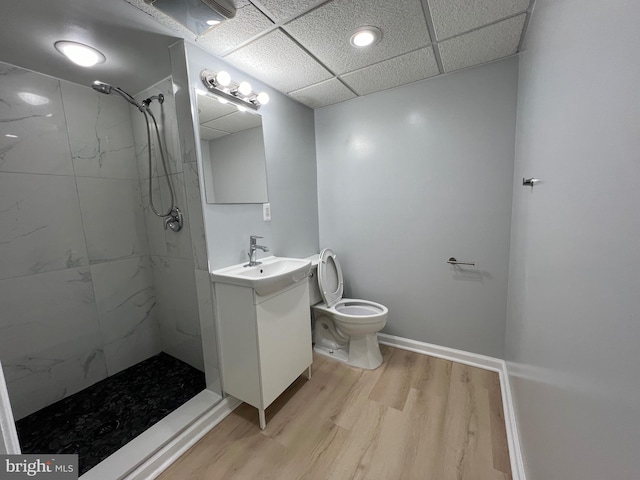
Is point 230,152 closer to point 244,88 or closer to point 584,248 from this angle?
point 244,88

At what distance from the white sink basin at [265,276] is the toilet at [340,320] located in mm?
396

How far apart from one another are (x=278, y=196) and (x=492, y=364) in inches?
84.5

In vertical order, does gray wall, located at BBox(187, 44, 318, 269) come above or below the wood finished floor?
above

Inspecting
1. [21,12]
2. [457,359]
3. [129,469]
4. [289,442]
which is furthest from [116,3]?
[457,359]

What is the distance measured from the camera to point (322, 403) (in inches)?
64.3

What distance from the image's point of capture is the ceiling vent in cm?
107

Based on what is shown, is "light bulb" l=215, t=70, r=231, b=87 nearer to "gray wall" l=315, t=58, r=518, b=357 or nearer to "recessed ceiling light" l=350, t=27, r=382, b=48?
"recessed ceiling light" l=350, t=27, r=382, b=48

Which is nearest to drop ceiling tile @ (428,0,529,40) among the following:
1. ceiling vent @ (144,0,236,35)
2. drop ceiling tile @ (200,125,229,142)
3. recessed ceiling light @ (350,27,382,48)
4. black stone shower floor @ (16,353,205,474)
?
recessed ceiling light @ (350,27,382,48)

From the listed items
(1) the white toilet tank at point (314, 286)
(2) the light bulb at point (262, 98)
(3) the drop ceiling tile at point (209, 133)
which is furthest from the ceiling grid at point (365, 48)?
(1) the white toilet tank at point (314, 286)

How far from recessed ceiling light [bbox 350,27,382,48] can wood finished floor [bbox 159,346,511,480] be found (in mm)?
2252

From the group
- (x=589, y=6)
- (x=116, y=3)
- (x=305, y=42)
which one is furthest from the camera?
(x=305, y=42)

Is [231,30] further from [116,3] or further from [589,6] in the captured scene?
[589,6]

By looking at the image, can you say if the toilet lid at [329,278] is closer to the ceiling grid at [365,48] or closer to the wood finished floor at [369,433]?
the wood finished floor at [369,433]

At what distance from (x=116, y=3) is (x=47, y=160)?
1177mm
